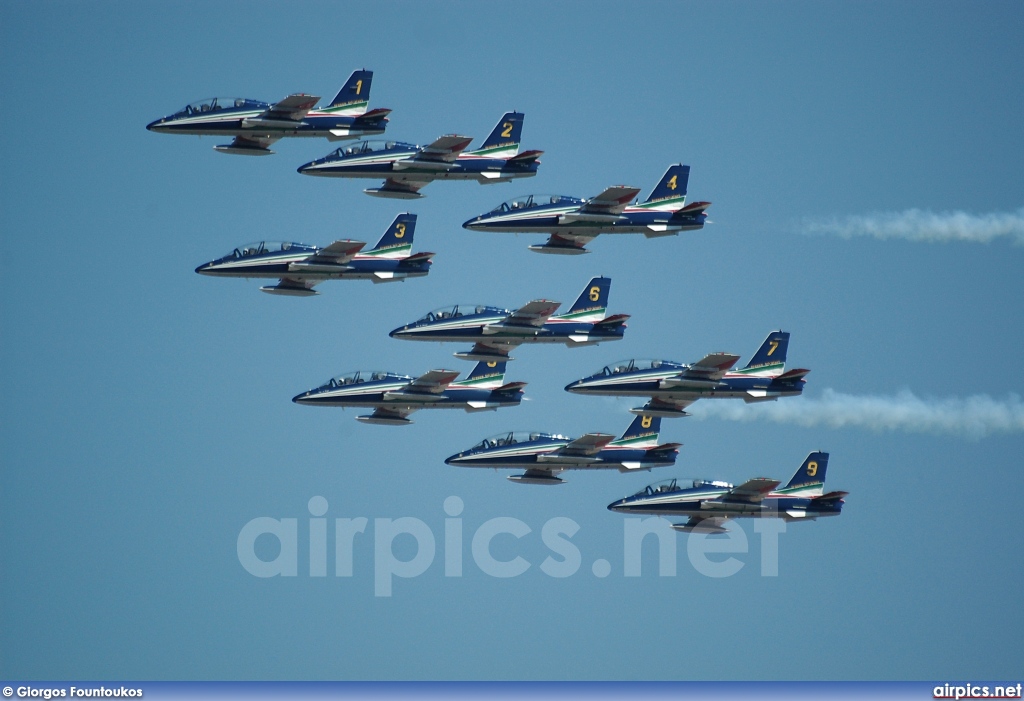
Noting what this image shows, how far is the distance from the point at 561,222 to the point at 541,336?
7349mm

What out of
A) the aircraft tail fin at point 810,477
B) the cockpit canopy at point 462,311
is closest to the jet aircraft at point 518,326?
the cockpit canopy at point 462,311

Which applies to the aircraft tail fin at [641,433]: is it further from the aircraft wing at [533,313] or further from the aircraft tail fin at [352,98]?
the aircraft tail fin at [352,98]

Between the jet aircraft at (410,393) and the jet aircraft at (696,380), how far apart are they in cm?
523

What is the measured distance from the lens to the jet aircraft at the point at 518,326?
13300cm

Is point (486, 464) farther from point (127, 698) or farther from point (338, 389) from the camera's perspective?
point (127, 698)

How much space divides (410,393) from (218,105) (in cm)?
2220

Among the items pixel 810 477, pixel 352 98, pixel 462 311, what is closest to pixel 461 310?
pixel 462 311

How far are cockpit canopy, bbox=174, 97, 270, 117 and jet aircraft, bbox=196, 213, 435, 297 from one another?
28.9 ft

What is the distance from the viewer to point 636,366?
5285 inches

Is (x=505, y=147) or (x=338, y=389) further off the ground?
(x=505, y=147)

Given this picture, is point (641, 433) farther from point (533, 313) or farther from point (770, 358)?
point (533, 313)

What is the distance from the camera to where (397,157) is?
436 feet

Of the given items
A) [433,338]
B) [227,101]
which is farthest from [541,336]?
[227,101]

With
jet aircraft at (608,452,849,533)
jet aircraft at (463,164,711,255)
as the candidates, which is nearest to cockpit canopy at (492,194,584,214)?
jet aircraft at (463,164,711,255)
